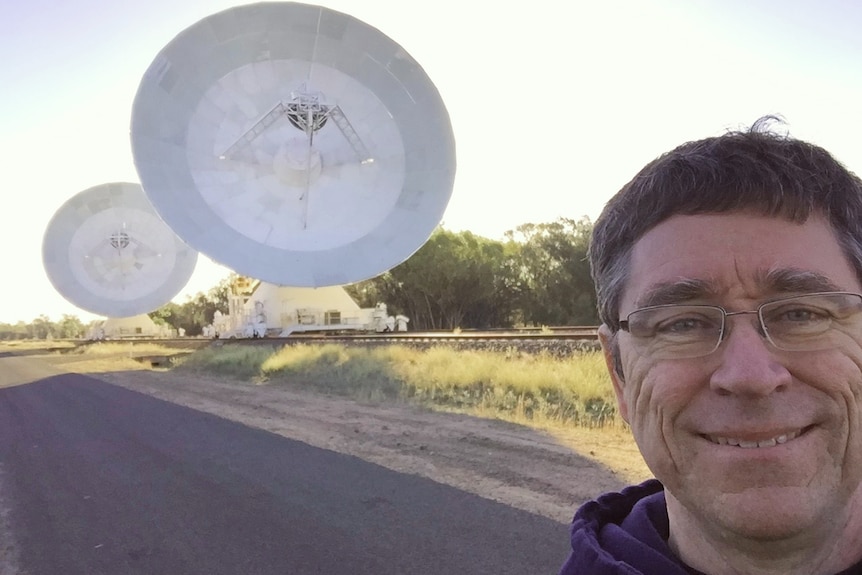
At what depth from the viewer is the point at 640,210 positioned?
1.47 meters

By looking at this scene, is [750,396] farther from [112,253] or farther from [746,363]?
[112,253]

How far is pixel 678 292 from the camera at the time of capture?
54.5 inches

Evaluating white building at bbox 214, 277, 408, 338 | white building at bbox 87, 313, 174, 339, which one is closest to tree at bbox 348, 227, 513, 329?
white building at bbox 214, 277, 408, 338

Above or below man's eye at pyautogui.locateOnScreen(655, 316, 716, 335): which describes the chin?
below

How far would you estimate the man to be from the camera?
4.16 feet

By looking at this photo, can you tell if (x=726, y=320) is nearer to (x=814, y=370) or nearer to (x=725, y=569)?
(x=814, y=370)

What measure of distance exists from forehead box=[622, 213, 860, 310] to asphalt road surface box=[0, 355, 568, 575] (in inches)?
137

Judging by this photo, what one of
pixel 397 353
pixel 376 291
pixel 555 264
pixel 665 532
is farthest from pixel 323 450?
pixel 376 291

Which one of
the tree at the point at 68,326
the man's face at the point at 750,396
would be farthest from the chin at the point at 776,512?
the tree at the point at 68,326

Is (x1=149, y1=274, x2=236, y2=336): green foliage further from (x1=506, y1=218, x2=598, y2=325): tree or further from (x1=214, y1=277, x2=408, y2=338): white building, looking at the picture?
(x1=214, y1=277, x2=408, y2=338): white building

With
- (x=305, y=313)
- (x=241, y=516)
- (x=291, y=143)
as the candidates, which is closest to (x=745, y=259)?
(x=241, y=516)

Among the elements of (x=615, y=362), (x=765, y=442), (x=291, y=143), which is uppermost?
(x=291, y=143)

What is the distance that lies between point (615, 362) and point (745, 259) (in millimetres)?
415

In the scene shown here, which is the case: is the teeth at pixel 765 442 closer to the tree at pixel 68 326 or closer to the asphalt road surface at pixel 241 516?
the asphalt road surface at pixel 241 516
